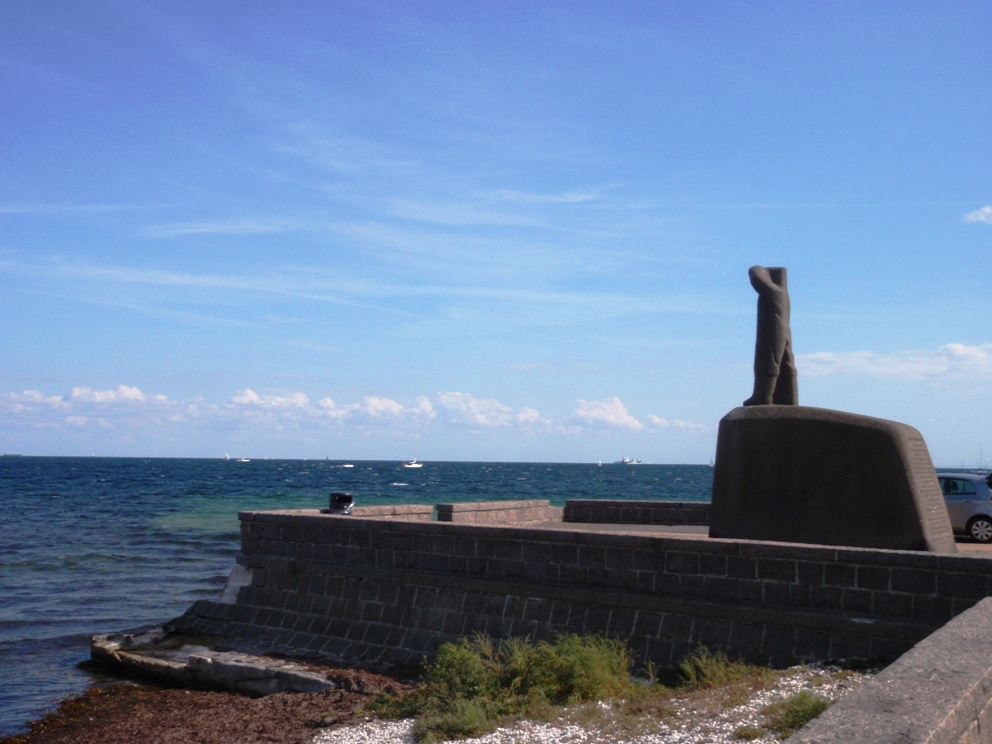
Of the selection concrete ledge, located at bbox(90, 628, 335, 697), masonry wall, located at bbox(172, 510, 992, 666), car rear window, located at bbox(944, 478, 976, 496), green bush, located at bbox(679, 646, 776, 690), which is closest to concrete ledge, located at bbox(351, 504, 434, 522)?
masonry wall, located at bbox(172, 510, 992, 666)

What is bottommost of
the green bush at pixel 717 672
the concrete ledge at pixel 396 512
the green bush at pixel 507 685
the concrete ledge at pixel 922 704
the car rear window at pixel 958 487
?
the green bush at pixel 507 685

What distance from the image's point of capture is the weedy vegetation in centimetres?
771

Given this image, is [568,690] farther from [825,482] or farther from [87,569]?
[87,569]

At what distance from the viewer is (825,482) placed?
10.6 metres

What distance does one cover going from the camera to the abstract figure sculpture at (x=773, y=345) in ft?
Answer: 39.0

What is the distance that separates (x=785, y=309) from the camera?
481 inches

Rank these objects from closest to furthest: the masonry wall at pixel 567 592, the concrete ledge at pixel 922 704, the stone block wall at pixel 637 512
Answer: the concrete ledge at pixel 922 704 < the masonry wall at pixel 567 592 < the stone block wall at pixel 637 512

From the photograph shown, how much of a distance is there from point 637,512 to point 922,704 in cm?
1510

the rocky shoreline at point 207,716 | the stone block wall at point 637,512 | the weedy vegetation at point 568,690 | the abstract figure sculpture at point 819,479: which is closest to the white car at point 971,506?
the stone block wall at point 637,512

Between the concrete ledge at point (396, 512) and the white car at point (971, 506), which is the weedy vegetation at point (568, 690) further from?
the white car at point (971, 506)

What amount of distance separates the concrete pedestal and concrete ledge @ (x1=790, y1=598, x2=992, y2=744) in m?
4.81

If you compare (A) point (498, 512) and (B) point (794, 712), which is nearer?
(B) point (794, 712)

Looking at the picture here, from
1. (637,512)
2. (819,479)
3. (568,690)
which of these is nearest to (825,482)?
(819,479)

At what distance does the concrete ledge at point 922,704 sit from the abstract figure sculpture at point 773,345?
21.3 feet
